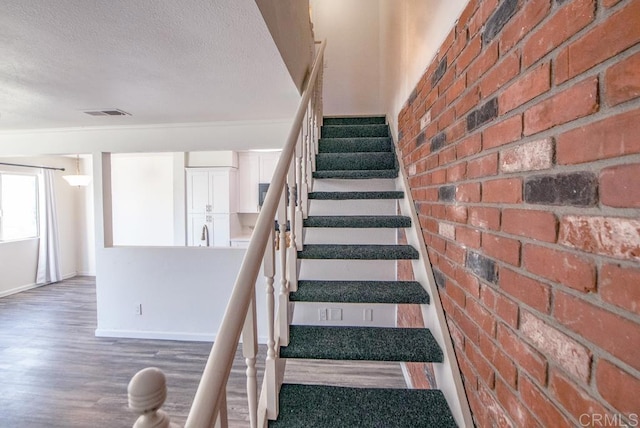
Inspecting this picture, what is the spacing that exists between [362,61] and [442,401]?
4.02 meters

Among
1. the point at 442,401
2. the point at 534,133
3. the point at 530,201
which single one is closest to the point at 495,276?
the point at 530,201

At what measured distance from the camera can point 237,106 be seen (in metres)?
2.49

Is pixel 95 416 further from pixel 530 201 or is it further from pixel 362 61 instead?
pixel 362 61

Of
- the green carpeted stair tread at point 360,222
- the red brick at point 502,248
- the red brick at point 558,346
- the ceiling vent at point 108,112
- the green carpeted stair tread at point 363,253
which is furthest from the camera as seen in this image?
the ceiling vent at point 108,112

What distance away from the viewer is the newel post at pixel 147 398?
1.54 feet

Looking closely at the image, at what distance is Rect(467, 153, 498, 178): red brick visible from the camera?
2.81 feet

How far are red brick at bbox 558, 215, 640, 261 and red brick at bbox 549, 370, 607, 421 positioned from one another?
28cm

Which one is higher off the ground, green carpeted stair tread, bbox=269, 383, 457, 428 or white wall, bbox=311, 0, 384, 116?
white wall, bbox=311, 0, 384, 116

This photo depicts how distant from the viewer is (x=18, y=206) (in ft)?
15.8

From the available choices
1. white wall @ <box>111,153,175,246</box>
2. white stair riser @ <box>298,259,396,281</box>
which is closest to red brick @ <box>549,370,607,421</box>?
white stair riser @ <box>298,259,396,281</box>

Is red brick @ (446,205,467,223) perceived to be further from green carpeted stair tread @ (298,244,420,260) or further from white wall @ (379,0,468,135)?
white wall @ (379,0,468,135)

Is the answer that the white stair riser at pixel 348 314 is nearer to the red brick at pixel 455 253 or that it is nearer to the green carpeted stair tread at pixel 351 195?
the green carpeted stair tread at pixel 351 195

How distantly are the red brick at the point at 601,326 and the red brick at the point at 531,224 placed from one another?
0.13 meters

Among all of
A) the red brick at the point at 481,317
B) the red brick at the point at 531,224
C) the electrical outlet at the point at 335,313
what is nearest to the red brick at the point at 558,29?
the red brick at the point at 531,224
